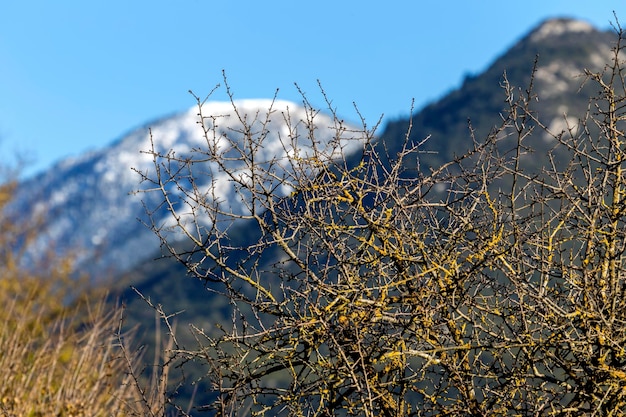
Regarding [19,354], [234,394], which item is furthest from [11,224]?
[234,394]

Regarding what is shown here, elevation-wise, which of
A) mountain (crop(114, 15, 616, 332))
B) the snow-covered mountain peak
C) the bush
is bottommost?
the bush

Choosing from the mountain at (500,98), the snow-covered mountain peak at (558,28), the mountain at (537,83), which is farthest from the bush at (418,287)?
the snow-covered mountain peak at (558,28)

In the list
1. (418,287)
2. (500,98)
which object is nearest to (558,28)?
(500,98)

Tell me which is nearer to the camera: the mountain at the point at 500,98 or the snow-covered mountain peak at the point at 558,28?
the mountain at the point at 500,98

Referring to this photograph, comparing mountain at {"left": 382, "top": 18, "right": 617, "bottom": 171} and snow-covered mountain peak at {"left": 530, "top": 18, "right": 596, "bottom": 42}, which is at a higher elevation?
snow-covered mountain peak at {"left": 530, "top": 18, "right": 596, "bottom": 42}

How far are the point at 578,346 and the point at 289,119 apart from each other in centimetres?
181

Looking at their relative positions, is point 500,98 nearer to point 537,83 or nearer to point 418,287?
point 537,83

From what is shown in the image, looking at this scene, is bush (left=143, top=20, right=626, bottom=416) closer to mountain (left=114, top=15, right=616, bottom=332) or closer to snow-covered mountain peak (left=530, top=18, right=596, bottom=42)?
mountain (left=114, top=15, right=616, bottom=332)

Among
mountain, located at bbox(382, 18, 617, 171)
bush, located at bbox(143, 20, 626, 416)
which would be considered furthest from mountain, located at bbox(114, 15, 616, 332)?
bush, located at bbox(143, 20, 626, 416)

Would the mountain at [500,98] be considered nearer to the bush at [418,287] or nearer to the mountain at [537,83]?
the mountain at [537,83]

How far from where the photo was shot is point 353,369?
4469mm

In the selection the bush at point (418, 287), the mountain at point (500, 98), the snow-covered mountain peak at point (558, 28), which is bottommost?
the bush at point (418, 287)

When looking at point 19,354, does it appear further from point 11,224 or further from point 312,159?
point 11,224

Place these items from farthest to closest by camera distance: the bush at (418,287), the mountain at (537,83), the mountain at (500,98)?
1. the mountain at (537,83)
2. the mountain at (500,98)
3. the bush at (418,287)
